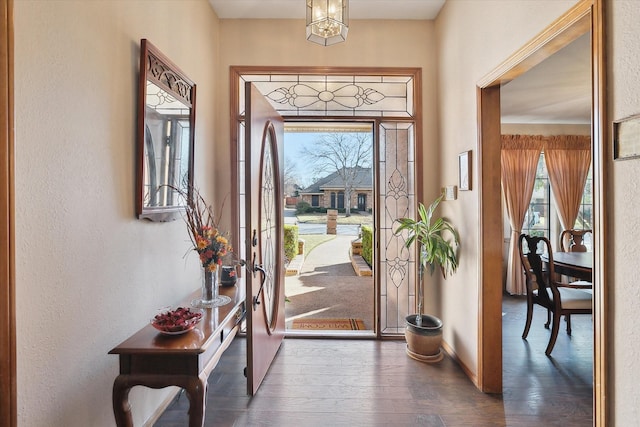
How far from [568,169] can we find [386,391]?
193 inches

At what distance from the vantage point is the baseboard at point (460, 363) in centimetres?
244

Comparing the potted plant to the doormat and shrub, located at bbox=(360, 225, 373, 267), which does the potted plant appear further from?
shrub, located at bbox=(360, 225, 373, 267)

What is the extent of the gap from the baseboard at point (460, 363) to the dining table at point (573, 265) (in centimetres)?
134

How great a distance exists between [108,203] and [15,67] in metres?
0.65

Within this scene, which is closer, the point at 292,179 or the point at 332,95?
the point at 332,95

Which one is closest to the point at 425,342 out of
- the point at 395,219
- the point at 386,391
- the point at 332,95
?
the point at 386,391

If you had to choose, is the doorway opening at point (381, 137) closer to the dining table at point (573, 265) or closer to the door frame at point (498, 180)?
the door frame at point (498, 180)

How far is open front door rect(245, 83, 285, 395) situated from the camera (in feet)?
7.22

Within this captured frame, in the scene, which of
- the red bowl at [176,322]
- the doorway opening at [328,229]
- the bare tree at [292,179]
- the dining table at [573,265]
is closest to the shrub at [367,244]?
the doorway opening at [328,229]

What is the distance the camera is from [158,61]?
1.96 meters

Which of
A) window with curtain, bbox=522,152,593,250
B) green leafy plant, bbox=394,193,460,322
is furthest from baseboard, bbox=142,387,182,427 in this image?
window with curtain, bbox=522,152,593,250

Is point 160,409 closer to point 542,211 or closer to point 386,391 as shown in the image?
point 386,391

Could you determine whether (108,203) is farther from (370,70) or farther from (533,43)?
(370,70)

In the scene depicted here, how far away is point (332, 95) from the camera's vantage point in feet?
10.7
